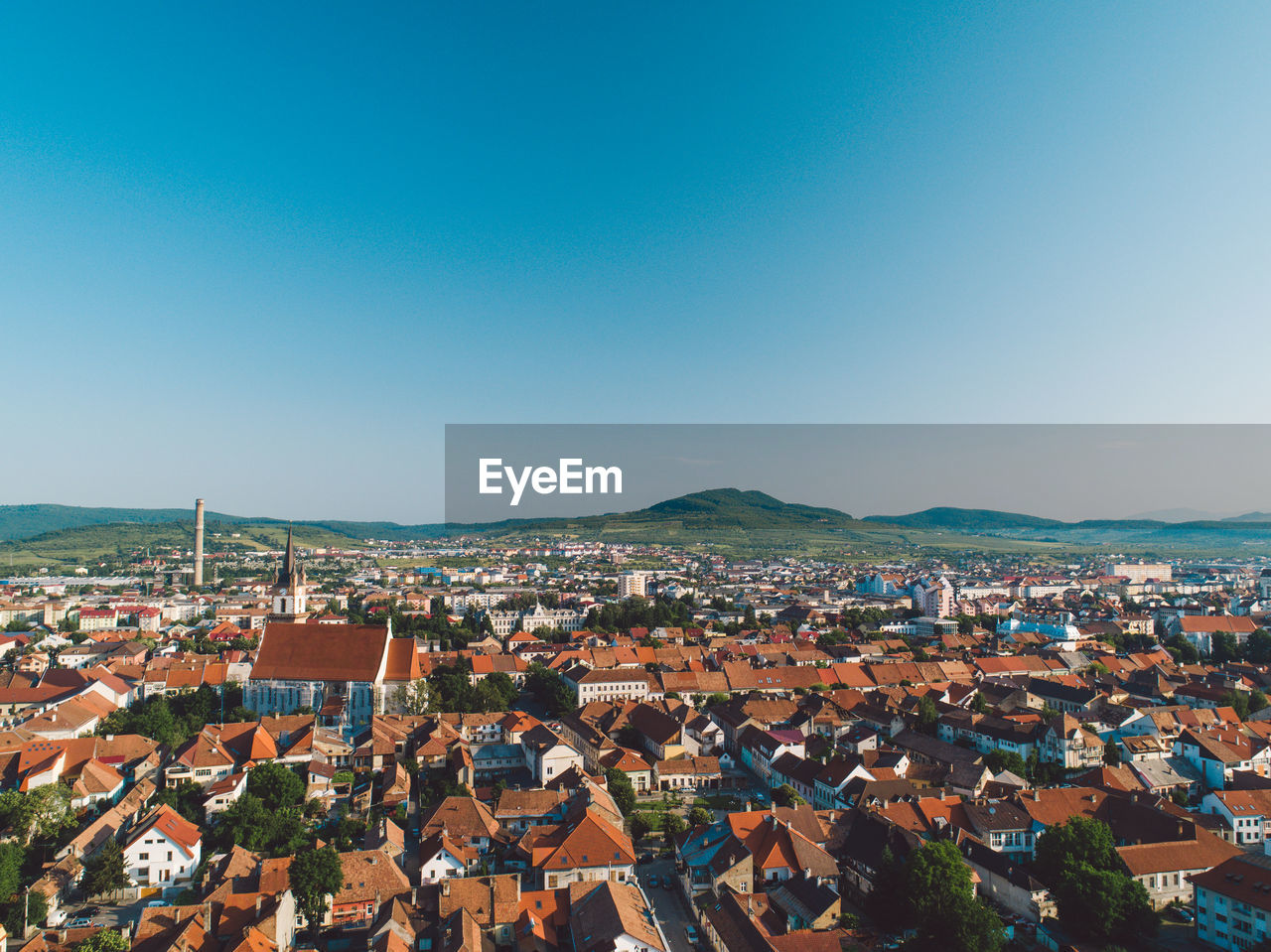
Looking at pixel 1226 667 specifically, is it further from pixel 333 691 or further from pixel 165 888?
pixel 165 888

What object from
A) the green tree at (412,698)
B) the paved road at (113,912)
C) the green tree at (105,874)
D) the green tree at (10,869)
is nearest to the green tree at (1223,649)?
the green tree at (412,698)

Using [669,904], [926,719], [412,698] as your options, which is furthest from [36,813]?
[926,719]

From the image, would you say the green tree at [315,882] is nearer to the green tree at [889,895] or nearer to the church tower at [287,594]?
the green tree at [889,895]

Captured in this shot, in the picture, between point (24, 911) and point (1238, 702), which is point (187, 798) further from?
point (1238, 702)

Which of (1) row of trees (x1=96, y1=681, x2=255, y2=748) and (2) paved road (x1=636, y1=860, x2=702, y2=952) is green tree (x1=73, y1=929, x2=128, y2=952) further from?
(1) row of trees (x1=96, y1=681, x2=255, y2=748)

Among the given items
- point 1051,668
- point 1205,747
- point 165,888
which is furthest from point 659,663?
point 165,888
